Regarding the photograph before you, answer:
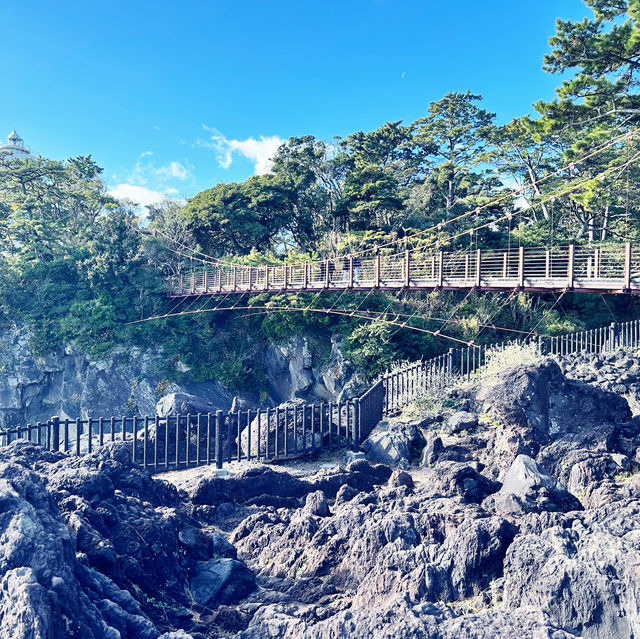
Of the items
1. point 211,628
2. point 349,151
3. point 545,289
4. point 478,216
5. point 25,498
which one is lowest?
point 211,628

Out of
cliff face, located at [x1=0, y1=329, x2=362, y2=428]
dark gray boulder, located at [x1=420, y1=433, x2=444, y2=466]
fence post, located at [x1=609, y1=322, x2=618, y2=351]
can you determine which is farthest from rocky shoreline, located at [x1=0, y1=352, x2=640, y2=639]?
cliff face, located at [x1=0, y1=329, x2=362, y2=428]

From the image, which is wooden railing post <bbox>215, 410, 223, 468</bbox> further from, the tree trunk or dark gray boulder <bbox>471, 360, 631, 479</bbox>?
the tree trunk

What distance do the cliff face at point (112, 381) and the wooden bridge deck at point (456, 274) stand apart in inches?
105

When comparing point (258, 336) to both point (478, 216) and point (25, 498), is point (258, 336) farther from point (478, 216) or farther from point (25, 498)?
point (25, 498)

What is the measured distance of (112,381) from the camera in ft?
65.7

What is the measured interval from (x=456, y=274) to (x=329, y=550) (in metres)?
13.1

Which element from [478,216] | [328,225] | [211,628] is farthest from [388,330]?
[211,628]

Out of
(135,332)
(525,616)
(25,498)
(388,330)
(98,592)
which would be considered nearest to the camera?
(525,616)

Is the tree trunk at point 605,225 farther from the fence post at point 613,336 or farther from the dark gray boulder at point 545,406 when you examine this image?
the dark gray boulder at point 545,406

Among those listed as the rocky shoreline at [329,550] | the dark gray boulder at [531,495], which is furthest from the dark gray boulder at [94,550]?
the dark gray boulder at [531,495]

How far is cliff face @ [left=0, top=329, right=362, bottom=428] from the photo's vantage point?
63.2ft

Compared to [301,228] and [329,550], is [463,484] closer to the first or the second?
[329,550]

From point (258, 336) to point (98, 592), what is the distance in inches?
700

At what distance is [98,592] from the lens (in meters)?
2.99
